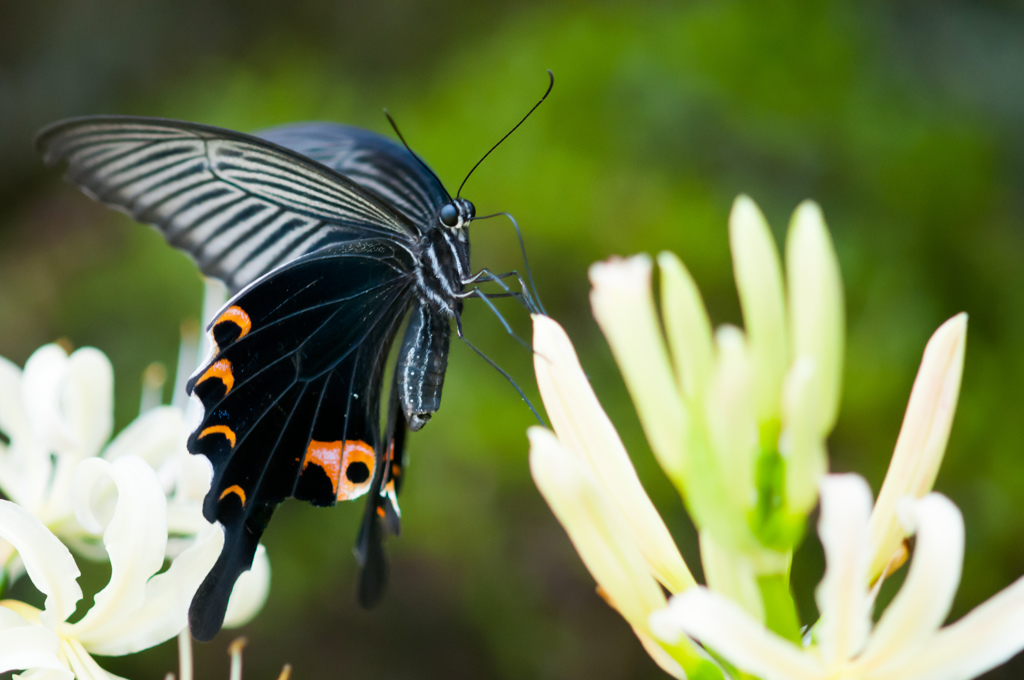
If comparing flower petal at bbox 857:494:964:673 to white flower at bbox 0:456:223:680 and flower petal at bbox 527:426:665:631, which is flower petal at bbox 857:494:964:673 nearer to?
flower petal at bbox 527:426:665:631

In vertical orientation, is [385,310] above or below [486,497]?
above

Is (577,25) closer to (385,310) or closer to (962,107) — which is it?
(962,107)

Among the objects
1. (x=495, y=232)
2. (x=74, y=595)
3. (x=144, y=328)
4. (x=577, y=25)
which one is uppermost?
(x=577, y=25)

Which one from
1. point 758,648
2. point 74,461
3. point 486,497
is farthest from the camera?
point 486,497

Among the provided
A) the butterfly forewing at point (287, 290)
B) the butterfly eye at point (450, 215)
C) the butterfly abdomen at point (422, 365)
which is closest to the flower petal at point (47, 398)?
the butterfly forewing at point (287, 290)

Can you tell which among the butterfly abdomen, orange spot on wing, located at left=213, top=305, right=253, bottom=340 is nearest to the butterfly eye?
the butterfly abdomen

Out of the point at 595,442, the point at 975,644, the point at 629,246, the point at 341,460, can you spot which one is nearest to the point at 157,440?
the point at 341,460

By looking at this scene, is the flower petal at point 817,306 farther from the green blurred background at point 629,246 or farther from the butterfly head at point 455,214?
the green blurred background at point 629,246

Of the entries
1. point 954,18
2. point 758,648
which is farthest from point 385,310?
point 954,18

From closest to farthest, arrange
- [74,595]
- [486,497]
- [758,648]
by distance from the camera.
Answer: [758,648] < [74,595] < [486,497]
